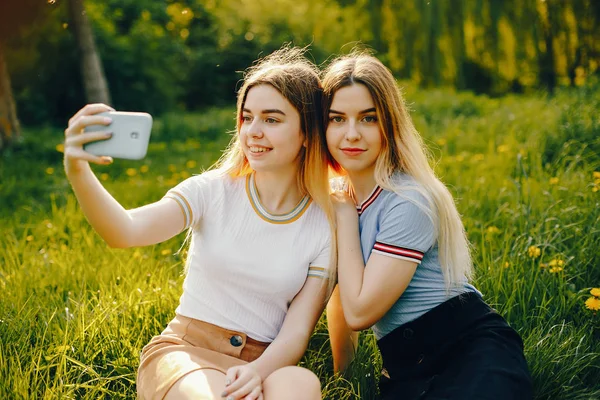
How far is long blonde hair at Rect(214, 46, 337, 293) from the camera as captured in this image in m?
2.10

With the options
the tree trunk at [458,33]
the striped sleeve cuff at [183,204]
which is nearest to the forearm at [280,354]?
the striped sleeve cuff at [183,204]

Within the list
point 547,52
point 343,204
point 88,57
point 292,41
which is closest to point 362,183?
point 343,204

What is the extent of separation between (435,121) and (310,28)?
8810mm

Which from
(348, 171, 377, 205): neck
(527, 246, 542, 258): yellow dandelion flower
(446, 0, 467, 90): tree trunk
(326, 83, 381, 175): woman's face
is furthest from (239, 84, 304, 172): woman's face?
(446, 0, 467, 90): tree trunk

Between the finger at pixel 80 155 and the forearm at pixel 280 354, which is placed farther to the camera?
the forearm at pixel 280 354

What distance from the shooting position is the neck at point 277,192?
2.18m

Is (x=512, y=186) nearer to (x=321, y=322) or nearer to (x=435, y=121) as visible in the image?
(x=321, y=322)

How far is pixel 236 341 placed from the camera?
2043 mm

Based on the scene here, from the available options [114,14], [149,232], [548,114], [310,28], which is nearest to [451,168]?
[548,114]

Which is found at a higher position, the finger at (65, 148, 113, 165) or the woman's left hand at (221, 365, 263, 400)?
the finger at (65, 148, 113, 165)

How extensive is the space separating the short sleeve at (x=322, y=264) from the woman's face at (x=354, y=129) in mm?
296

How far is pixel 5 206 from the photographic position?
4586 millimetres

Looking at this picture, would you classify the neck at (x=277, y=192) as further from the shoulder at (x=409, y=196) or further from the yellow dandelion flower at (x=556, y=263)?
the yellow dandelion flower at (x=556, y=263)

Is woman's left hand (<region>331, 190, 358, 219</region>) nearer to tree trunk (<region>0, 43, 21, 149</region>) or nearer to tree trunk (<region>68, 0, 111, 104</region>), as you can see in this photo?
tree trunk (<region>0, 43, 21, 149</region>)
